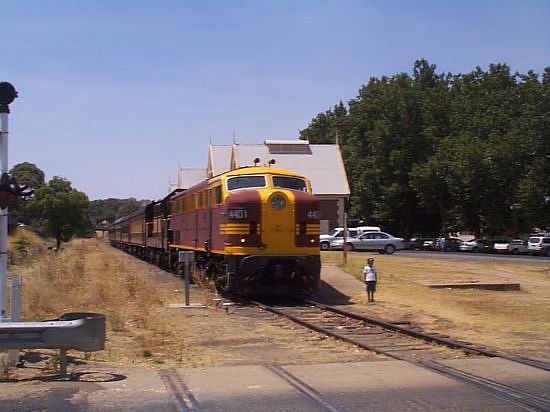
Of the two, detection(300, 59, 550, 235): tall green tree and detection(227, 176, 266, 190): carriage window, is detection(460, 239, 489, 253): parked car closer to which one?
detection(300, 59, 550, 235): tall green tree

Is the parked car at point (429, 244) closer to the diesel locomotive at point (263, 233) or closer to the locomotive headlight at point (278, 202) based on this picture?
the diesel locomotive at point (263, 233)

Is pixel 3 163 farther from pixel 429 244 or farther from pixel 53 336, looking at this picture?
pixel 429 244

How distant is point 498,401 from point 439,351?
11.8 feet

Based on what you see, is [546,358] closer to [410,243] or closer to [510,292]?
[510,292]

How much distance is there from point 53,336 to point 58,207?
39519mm

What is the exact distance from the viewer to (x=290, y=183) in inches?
781

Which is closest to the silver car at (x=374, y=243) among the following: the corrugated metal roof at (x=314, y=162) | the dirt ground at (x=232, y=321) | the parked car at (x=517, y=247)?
the corrugated metal roof at (x=314, y=162)

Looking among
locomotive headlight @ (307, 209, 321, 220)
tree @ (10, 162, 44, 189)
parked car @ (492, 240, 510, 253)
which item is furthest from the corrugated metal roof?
locomotive headlight @ (307, 209, 321, 220)

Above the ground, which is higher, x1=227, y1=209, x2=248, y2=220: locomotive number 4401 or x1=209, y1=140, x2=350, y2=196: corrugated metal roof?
x1=209, y1=140, x2=350, y2=196: corrugated metal roof

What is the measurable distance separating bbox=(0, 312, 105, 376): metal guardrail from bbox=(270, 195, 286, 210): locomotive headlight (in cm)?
1023

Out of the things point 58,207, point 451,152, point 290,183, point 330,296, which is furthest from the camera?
point 451,152

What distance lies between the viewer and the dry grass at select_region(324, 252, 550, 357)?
1303 cm

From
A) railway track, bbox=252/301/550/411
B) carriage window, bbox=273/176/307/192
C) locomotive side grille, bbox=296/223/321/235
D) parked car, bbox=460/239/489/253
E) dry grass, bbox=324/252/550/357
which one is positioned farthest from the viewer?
parked car, bbox=460/239/489/253

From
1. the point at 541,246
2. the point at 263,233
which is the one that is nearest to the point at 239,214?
the point at 263,233
